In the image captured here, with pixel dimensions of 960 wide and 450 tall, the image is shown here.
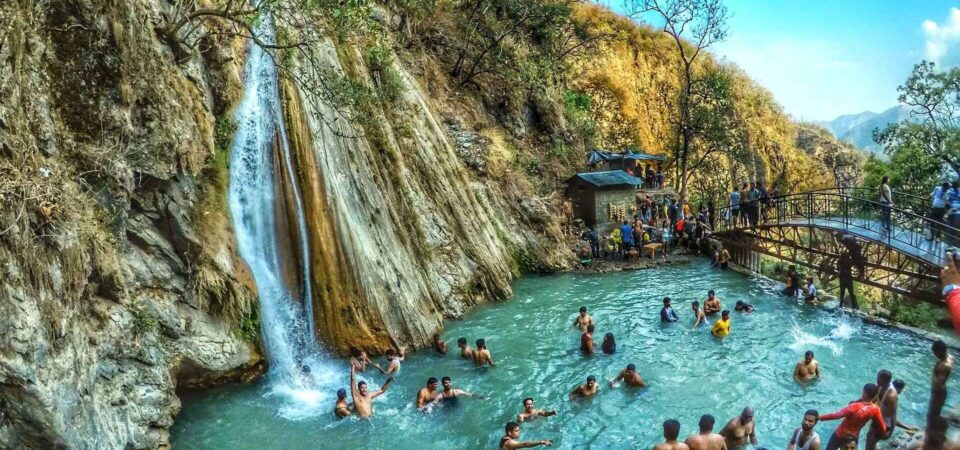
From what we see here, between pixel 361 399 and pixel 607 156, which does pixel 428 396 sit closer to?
pixel 361 399

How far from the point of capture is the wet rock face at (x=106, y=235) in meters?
7.60

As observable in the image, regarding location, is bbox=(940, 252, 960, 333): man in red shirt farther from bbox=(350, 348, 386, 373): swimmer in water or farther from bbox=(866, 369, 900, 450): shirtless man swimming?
bbox=(350, 348, 386, 373): swimmer in water

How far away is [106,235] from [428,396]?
278 inches

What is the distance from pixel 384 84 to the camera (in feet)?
69.5

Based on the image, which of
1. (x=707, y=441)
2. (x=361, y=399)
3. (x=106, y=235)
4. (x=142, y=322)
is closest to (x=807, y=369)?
(x=707, y=441)

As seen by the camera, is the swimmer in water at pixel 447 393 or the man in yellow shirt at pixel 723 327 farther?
the man in yellow shirt at pixel 723 327

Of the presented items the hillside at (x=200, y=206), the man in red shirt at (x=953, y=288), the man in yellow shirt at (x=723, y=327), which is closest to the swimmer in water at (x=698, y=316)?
the man in yellow shirt at (x=723, y=327)

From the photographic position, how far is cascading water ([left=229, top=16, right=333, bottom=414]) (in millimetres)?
13531

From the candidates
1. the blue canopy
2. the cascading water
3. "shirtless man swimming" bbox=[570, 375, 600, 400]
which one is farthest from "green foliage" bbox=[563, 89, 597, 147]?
"shirtless man swimming" bbox=[570, 375, 600, 400]

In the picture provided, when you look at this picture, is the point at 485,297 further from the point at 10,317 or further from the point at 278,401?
the point at 10,317

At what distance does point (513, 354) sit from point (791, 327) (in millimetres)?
8645

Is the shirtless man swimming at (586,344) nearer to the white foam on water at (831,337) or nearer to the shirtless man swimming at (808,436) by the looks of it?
the white foam on water at (831,337)

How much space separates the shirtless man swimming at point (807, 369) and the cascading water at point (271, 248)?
1106cm

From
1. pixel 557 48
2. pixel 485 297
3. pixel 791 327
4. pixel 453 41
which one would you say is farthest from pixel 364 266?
pixel 557 48
